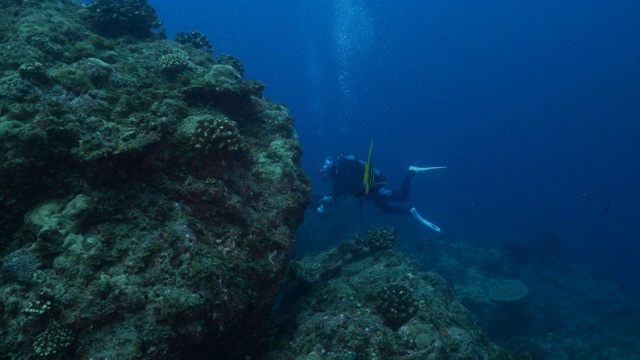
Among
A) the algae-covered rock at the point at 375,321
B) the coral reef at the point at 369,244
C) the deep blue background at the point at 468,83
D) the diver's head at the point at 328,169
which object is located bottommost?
the algae-covered rock at the point at 375,321

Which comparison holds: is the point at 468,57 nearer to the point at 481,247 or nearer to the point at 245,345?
the point at 481,247

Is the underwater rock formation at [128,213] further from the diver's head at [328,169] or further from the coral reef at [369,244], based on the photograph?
the diver's head at [328,169]

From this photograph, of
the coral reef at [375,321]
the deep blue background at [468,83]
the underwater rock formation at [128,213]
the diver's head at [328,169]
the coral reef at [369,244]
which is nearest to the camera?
the underwater rock formation at [128,213]

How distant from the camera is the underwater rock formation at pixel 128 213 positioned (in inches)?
148

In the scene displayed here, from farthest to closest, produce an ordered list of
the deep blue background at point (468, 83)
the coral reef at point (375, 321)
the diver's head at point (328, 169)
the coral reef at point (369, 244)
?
the deep blue background at point (468, 83), the diver's head at point (328, 169), the coral reef at point (369, 244), the coral reef at point (375, 321)

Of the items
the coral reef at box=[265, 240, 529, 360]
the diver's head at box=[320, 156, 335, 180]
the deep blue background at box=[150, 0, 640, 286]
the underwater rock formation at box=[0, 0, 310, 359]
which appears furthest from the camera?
the deep blue background at box=[150, 0, 640, 286]

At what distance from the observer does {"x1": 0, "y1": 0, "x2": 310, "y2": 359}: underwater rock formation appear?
377 cm

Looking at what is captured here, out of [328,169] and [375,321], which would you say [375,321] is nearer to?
[375,321]

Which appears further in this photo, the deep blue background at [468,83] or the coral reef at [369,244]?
the deep blue background at [468,83]

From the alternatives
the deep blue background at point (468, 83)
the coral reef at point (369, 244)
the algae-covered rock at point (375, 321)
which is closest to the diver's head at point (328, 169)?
the coral reef at point (369, 244)

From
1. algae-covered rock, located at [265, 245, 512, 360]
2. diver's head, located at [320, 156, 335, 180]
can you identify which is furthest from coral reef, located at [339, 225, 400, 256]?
diver's head, located at [320, 156, 335, 180]

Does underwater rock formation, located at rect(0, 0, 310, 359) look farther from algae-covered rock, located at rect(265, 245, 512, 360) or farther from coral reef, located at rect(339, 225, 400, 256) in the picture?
coral reef, located at rect(339, 225, 400, 256)

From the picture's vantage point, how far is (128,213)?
4.60 meters

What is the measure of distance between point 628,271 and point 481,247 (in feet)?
90.6
